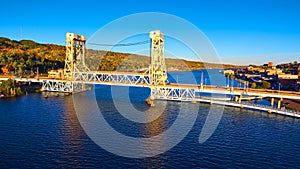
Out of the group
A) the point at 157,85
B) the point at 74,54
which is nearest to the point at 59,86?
the point at 74,54

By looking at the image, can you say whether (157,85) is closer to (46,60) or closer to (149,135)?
(149,135)

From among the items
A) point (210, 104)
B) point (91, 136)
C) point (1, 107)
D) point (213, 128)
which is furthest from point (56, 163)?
point (210, 104)

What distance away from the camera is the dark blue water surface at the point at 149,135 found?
14.0 m

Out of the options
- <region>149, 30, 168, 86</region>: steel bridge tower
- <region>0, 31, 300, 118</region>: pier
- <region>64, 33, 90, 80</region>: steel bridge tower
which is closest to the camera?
<region>0, 31, 300, 118</region>: pier

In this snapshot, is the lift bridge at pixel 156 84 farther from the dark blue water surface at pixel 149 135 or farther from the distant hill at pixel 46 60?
the distant hill at pixel 46 60

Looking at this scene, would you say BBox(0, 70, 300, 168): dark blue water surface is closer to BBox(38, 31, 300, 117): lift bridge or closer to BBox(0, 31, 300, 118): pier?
BBox(0, 31, 300, 118): pier

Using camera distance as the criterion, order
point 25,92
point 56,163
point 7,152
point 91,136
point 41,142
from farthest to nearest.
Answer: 1. point 25,92
2. point 91,136
3. point 41,142
4. point 7,152
5. point 56,163

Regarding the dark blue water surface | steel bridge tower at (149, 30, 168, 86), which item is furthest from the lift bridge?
the dark blue water surface

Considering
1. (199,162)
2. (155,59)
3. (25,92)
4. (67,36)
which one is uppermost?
(67,36)

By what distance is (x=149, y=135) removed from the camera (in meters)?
18.7

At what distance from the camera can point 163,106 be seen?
96.1 ft

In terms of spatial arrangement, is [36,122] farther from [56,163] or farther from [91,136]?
[56,163]

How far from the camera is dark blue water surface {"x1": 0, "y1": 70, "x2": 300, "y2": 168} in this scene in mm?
13969

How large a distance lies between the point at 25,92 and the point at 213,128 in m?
26.5
